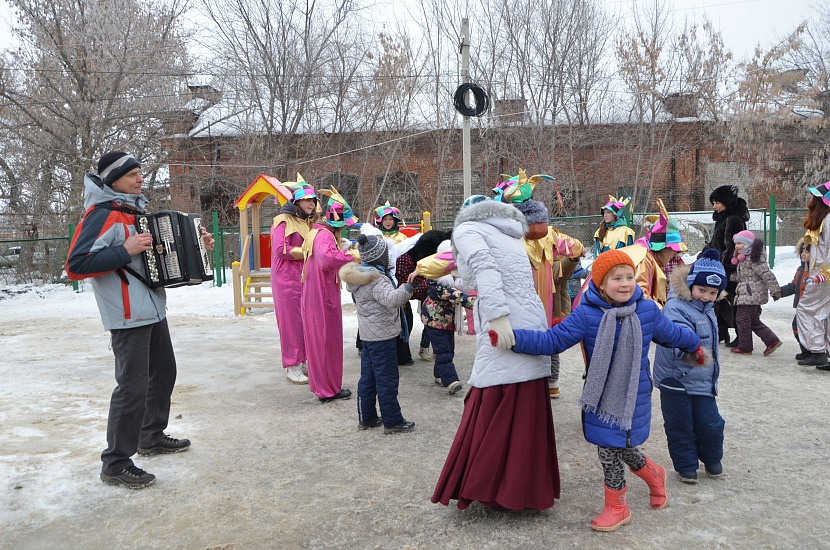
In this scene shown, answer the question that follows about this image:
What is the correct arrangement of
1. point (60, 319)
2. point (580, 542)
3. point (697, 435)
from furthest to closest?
point (60, 319), point (697, 435), point (580, 542)

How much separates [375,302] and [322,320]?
1.09 meters

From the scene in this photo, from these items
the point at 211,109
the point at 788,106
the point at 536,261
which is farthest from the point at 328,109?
the point at 536,261

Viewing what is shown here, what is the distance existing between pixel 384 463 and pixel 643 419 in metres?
1.80

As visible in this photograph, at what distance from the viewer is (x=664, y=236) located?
5316mm

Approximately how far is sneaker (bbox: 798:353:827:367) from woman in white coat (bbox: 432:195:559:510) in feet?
15.5

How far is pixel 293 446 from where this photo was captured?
15.7ft

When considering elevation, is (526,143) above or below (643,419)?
above

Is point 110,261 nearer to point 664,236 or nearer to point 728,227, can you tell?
point 664,236

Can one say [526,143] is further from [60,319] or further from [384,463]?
[384,463]

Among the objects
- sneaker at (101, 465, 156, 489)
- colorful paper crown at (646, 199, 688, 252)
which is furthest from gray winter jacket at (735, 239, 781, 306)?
sneaker at (101, 465, 156, 489)

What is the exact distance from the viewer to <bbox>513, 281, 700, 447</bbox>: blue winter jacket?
3.25m

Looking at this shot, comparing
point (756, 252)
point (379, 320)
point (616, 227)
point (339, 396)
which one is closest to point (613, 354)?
point (379, 320)

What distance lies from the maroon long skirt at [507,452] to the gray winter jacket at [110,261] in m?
2.16

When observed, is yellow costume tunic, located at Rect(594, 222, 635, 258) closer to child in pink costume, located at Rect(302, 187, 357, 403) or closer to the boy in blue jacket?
the boy in blue jacket
